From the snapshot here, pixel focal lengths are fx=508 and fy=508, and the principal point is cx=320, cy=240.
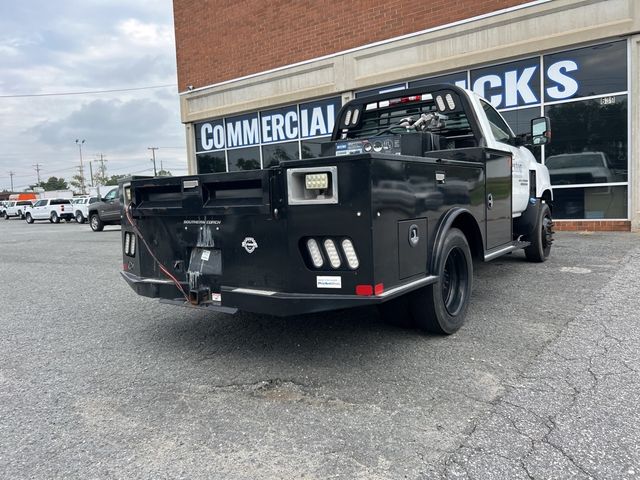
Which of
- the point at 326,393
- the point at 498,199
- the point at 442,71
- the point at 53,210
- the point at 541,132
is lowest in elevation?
the point at 326,393

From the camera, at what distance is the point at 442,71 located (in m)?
13.2

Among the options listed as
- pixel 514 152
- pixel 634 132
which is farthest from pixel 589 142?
pixel 514 152

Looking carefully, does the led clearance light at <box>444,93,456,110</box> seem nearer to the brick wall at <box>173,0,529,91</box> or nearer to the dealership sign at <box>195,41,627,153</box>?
the dealership sign at <box>195,41,627,153</box>

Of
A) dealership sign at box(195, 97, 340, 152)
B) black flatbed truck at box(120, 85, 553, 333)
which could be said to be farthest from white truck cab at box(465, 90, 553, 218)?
dealership sign at box(195, 97, 340, 152)

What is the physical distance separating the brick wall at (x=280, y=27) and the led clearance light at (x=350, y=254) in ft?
36.7

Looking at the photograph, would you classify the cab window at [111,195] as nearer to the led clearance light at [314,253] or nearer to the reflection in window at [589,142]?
the reflection in window at [589,142]

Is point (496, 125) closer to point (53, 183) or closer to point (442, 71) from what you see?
point (442, 71)

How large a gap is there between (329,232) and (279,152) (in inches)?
546

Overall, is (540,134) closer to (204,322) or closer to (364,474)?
(204,322)

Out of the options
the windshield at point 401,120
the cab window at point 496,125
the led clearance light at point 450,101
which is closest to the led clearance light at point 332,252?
the windshield at point 401,120

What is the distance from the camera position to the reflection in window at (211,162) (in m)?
18.8

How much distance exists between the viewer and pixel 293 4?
15961mm

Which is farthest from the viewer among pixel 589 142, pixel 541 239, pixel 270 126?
pixel 270 126

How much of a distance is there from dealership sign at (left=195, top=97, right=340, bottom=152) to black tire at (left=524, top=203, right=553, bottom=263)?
29.1 feet
